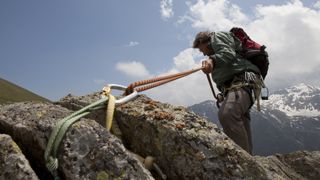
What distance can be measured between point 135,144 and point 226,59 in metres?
3.62

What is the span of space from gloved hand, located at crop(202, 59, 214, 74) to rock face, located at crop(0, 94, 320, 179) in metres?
1.83

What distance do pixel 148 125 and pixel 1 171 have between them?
2.57 m

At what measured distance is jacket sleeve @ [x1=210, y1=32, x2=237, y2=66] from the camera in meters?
9.70

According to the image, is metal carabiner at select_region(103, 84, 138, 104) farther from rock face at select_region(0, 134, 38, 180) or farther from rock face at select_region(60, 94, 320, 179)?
rock face at select_region(0, 134, 38, 180)

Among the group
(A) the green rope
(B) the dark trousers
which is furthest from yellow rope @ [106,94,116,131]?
(B) the dark trousers

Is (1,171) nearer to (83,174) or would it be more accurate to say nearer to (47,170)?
(47,170)

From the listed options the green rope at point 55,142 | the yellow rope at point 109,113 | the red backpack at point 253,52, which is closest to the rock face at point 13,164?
the green rope at point 55,142

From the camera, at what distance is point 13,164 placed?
589cm

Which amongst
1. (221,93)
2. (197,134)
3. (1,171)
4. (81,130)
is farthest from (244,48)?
(1,171)

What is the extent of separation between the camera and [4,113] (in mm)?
7379

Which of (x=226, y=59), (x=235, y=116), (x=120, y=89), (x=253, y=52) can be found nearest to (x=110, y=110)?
(x=120, y=89)

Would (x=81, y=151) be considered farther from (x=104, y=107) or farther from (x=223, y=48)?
(x=223, y=48)

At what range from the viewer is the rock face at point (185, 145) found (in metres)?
6.41

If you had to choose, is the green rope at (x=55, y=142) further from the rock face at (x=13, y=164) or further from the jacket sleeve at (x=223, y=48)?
the jacket sleeve at (x=223, y=48)
